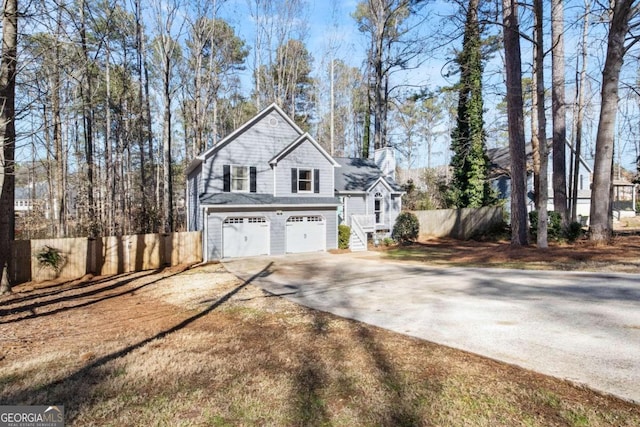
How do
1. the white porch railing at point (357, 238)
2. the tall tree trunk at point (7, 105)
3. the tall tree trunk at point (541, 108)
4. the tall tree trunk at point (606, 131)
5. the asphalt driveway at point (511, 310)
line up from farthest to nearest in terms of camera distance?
the white porch railing at point (357, 238) → the tall tree trunk at point (541, 108) → the tall tree trunk at point (606, 131) → the tall tree trunk at point (7, 105) → the asphalt driveway at point (511, 310)

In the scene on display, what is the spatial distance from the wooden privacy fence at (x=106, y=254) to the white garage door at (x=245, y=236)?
4.12 feet

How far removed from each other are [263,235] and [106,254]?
658 cm

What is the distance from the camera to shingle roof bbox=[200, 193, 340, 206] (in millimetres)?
15755

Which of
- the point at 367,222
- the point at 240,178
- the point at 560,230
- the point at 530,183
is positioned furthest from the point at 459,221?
the point at 240,178

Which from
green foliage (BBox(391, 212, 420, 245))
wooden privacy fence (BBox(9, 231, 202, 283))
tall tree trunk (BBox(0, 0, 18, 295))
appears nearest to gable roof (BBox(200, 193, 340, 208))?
wooden privacy fence (BBox(9, 231, 202, 283))

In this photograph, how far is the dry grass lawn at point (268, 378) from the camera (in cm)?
315

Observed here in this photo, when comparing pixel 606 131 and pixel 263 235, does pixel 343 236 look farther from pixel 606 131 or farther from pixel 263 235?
pixel 606 131

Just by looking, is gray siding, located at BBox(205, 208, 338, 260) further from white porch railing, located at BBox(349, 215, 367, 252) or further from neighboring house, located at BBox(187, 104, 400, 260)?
white porch railing, located at BBox(349, 215, 367, 252)

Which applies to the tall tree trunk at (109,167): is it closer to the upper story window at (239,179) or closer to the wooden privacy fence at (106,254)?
the wooden privacy fence at (106,254)

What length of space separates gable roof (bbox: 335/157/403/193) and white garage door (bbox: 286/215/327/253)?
3.11 meters

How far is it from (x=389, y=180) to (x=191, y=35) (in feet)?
54.6

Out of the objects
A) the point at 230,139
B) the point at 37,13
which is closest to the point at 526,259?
the point at 230,139

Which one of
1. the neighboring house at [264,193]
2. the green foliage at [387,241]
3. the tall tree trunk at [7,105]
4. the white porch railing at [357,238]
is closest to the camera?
the tall tree trunk at [7,105]

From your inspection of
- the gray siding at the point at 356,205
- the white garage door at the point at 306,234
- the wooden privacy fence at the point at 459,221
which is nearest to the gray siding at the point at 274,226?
the white garage door at the point at 306,234
